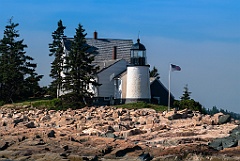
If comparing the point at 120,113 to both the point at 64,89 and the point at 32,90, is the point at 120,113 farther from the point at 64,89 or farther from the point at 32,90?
the point at 32,90

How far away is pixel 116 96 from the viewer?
47031 mm

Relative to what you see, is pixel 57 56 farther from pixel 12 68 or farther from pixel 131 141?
pixel 131 141

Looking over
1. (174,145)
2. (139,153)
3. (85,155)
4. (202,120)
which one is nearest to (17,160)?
(85,155)

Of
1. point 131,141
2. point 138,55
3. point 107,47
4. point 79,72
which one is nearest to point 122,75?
point 138,55

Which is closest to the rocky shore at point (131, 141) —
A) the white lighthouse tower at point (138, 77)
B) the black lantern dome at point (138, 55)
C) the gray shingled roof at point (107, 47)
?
the white lighthouse tower at point (138, 77)

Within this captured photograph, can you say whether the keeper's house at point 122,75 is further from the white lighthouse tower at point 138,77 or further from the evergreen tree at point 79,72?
the evergreen tree at point 79,72

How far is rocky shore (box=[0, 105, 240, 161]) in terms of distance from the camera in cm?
1950

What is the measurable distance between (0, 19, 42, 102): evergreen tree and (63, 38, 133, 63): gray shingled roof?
4.10 m

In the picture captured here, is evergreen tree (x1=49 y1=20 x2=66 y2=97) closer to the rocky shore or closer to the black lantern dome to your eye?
the black lantern dome

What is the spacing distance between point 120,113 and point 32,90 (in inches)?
840

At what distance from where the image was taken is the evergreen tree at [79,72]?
1719 inches

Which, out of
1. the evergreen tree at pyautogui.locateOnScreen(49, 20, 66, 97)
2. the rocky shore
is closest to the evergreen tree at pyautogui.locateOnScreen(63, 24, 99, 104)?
the evergreen tree at pyautogui.locateOnScreen(49, 20, 66, 97)

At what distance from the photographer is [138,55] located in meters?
43.9

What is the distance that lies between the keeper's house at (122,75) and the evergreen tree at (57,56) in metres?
0.93
